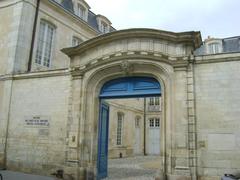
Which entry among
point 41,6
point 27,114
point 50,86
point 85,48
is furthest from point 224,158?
point 41,6

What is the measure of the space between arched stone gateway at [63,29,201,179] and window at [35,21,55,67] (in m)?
3.75

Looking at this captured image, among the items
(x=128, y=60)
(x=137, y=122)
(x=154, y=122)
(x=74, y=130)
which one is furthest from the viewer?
(x=154, y=122)

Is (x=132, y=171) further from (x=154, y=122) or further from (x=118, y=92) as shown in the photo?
(x=154, y=122)

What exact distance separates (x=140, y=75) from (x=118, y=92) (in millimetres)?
810

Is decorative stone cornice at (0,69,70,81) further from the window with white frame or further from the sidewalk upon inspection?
the window with white frame

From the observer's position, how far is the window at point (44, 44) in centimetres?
1101

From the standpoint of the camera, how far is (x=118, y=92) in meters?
7.37

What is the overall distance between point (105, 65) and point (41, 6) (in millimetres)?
5565

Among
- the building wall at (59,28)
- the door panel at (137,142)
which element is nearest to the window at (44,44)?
the building wall at (59,28)

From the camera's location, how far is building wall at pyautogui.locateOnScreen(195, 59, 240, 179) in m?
5.62

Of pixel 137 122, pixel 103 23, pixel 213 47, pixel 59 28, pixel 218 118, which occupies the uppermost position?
pixel 103 23

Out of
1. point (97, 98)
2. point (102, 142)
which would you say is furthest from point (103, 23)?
point (102, 142)

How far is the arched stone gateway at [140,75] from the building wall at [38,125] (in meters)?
0.43

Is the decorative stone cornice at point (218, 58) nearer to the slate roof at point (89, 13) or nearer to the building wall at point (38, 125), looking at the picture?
the building wall at point (38, 125)
